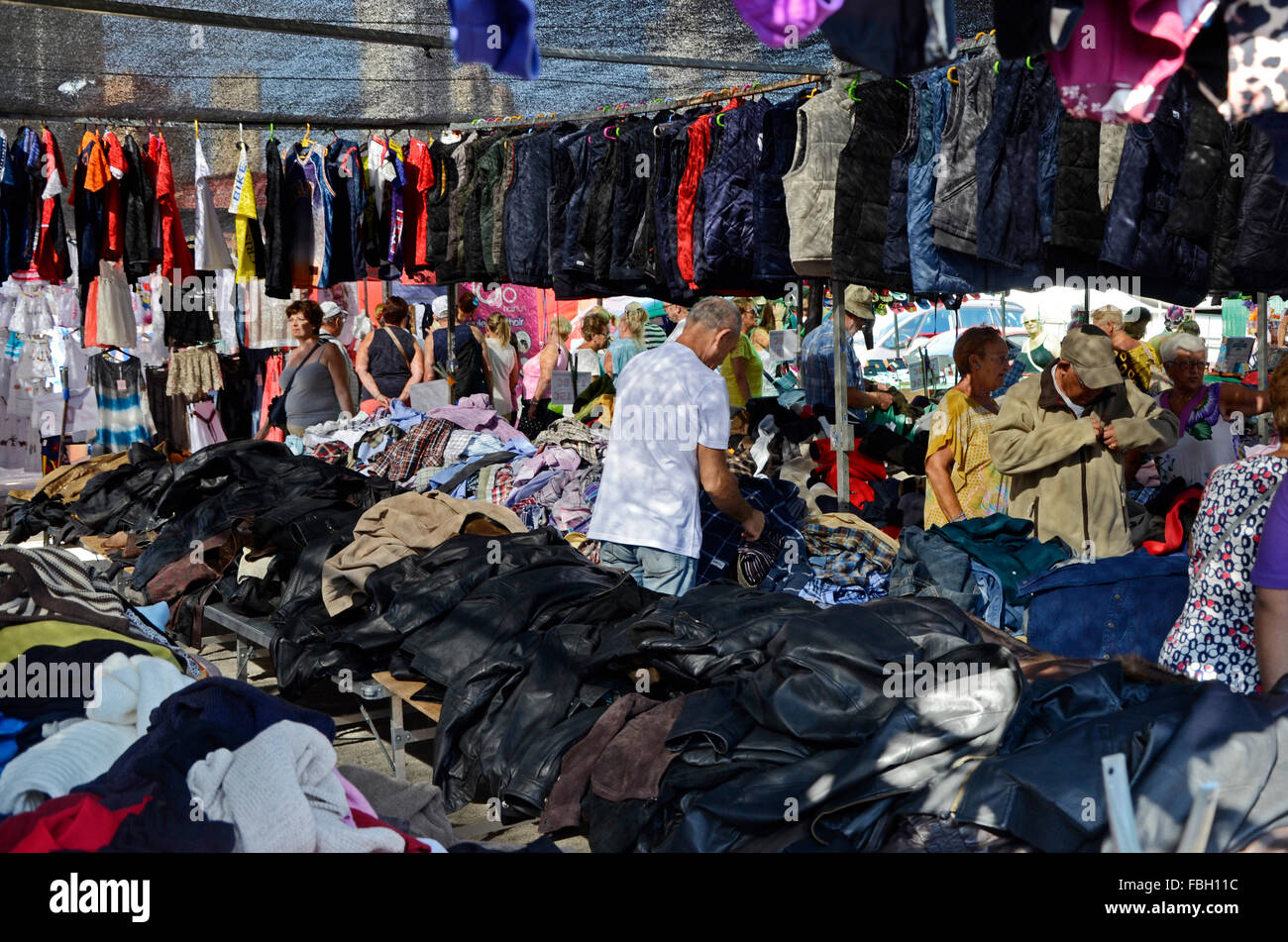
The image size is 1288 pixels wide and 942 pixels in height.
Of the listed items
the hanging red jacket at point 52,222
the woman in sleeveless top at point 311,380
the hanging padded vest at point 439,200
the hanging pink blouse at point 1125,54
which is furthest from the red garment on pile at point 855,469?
the hanging red jacket at point 52,222

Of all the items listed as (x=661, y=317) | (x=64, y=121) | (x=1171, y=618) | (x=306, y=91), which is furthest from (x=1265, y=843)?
(x=661, y=317)

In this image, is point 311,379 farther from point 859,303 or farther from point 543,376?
point 859,303

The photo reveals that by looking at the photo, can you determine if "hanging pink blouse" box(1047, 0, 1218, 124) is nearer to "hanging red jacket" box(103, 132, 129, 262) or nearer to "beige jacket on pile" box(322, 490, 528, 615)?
"beige jacket on pile" box(322, 490, 528, 615)

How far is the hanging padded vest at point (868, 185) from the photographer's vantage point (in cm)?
592

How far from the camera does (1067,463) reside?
17.5 ft

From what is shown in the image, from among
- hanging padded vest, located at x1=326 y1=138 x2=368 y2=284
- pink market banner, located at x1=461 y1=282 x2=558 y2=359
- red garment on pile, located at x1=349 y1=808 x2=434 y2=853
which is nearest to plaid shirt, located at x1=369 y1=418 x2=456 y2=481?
hanging padded vest, located at x1=326 y1=138 x2=368 y2=284

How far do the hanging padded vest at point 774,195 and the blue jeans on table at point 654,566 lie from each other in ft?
7.74

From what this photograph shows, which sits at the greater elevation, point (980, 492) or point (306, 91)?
point (306, 91)

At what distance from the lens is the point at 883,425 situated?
7270 mm

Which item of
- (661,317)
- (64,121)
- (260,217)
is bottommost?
(661,317)

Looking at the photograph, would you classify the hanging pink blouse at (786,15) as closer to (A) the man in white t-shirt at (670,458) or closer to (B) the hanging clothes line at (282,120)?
(A) the man in white t-shirt at (670,458)

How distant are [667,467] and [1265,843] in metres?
2.79
